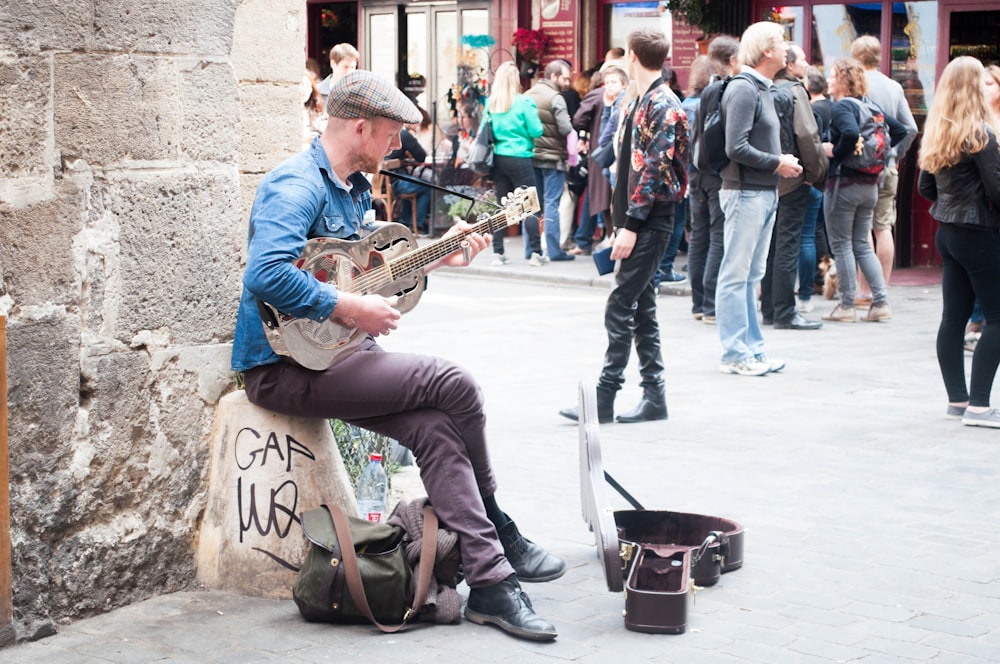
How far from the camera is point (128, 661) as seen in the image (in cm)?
404

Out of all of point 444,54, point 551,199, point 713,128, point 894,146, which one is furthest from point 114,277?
point 444,54

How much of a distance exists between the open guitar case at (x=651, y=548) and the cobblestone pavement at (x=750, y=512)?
7 centimetres

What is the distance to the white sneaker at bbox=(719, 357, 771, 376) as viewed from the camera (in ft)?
29.2

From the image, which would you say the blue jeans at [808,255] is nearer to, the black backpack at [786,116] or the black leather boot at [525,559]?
the black backpack at [786,116]

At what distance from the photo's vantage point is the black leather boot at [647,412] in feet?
24.9

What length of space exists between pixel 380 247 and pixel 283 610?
117cm

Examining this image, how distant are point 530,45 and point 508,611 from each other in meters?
14.6

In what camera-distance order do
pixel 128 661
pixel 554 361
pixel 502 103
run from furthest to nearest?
pixel 502 103
pixel 554 361
pixel 128 661

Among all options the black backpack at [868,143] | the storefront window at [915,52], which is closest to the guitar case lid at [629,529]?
the black backpack at [868,143]

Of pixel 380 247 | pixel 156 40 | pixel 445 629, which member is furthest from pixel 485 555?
pixel 156 40

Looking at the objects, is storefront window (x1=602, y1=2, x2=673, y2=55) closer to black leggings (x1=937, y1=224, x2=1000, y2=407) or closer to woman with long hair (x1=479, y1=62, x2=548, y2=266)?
woman with long hair (x1=479, y1=62, x2=548, y2=266)

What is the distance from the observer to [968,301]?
24.5ft

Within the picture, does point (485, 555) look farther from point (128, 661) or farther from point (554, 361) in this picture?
point (554, 361)

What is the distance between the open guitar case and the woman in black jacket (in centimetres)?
294
